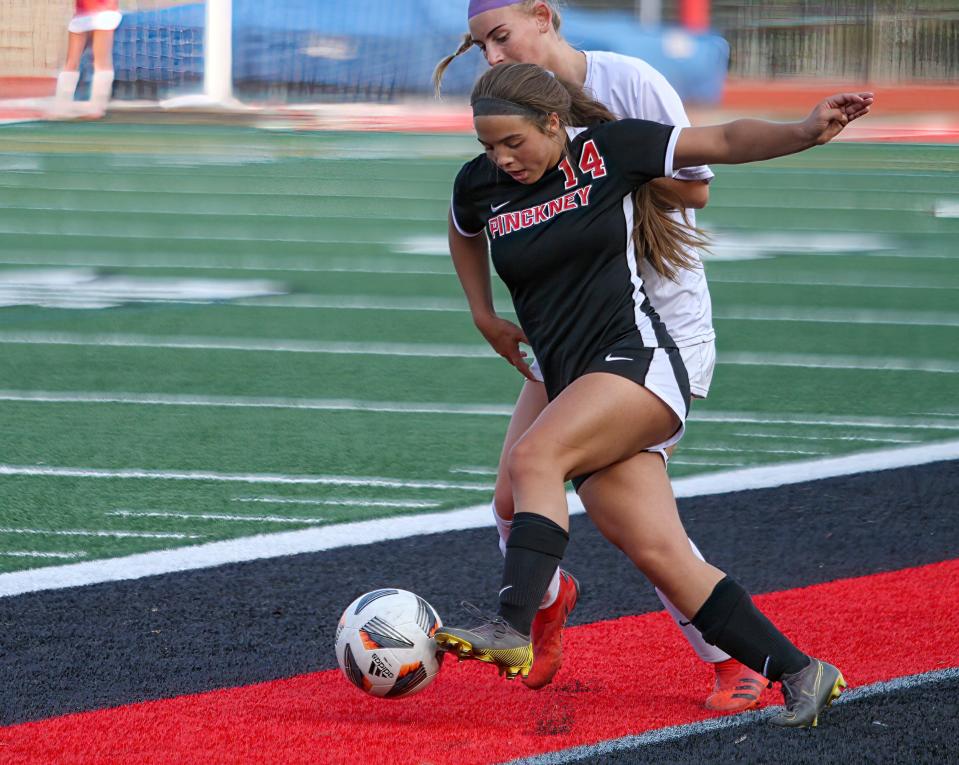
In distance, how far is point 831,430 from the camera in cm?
773

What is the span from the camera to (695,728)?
3.88 meters

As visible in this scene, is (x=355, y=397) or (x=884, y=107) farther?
(x=884, y=107)

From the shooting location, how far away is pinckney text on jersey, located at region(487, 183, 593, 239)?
3805 millimetres

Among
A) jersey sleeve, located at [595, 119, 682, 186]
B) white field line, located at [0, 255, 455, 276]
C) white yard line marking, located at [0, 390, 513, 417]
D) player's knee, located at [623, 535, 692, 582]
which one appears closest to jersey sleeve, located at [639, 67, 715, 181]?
jersey sleeve, located at [595, 119, 682, 186]

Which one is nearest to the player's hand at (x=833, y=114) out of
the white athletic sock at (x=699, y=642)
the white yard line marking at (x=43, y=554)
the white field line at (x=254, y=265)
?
the white athletic sock at (x=699, y=642)

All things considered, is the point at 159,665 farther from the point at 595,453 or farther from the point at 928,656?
the point at 928,656

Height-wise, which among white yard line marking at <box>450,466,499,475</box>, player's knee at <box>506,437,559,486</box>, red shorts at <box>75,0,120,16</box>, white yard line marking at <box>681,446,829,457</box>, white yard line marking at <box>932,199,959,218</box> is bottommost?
white yard line marking at <box>932,199,959,218</box>

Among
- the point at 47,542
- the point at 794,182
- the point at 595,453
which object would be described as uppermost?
the point at 595,453

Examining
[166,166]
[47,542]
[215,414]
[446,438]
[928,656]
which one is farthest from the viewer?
[166,166]

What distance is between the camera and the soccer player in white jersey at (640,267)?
13.1ft

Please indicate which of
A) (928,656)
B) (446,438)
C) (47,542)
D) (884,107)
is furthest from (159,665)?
(884,107)

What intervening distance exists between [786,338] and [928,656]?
20.6 feet

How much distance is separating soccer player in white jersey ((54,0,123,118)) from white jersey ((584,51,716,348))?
26664mm

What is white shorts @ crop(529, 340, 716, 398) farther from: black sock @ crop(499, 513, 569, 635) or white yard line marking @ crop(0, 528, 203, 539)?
white yard line marking @ crop(0, 528, 203, 539)
